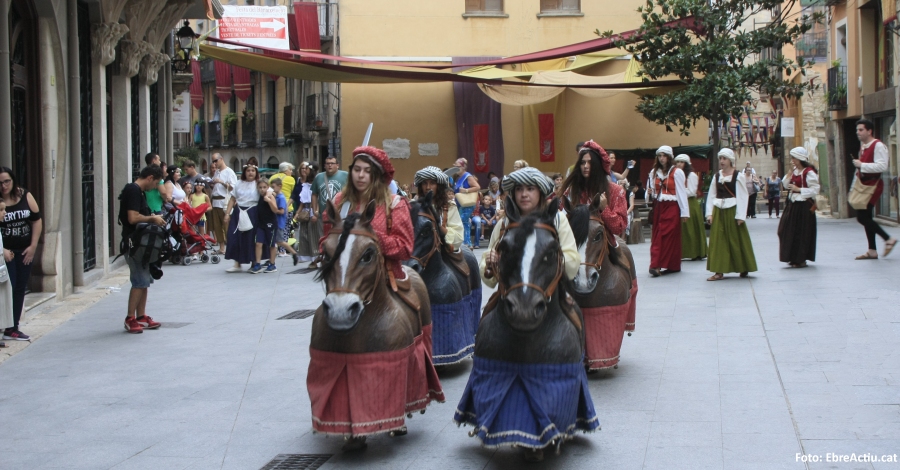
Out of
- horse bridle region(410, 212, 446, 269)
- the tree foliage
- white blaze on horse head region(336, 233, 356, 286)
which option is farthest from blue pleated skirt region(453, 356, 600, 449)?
the tree foliage

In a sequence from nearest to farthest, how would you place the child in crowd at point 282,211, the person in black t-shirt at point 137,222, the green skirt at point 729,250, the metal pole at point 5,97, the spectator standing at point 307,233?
the person in black t-shirt at point 137,222
the metal pole at point 5,97
the green skirt at point 729,250
the child in crowd at point 282,211
the spectator standing at point 307,233

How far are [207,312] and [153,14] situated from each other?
25.7 ft

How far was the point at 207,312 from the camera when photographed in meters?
11.9

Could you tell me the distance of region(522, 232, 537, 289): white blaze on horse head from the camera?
513 cm

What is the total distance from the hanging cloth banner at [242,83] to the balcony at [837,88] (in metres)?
26.7

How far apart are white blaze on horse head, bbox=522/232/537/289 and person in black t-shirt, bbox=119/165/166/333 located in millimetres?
5806

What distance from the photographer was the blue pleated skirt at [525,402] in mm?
5242

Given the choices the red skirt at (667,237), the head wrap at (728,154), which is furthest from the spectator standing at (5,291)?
the red skirt at (667,237)

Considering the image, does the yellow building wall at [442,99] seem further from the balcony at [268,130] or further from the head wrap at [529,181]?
the head wrap at [529,181]

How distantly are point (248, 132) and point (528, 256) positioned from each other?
45.2 m

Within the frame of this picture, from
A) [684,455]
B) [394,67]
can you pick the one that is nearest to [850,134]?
[394,67]

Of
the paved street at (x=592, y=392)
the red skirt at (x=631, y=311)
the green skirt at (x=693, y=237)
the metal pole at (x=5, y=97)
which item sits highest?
the metal pole at (x=5, y=97)

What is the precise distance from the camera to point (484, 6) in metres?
28.0

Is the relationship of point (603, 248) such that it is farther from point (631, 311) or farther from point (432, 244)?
point (432, 244)
